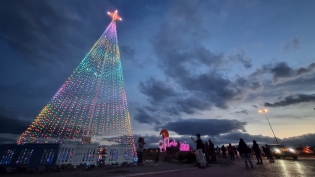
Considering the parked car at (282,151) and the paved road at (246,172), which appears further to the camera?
the parked car at (282,151)

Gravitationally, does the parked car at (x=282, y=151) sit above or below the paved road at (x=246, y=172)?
above

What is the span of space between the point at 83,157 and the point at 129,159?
3385 millimetres

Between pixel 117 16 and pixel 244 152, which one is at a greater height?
pixel 117 16

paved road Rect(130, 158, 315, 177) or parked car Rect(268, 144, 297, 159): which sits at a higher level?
parked car Rect(268, 144, 297, 159)

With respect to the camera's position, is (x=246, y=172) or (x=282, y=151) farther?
(x=282, y=151)

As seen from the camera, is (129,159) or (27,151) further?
(129,159)

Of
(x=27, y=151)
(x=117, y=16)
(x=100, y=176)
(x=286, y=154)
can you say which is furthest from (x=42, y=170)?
(x=286, y=154)

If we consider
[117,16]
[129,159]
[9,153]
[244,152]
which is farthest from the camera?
[117,16]

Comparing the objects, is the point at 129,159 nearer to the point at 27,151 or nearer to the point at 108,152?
the point at 108,152

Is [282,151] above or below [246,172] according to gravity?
above

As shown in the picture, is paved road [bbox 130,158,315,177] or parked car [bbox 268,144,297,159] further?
parked car [bbox 268,144,297,159]

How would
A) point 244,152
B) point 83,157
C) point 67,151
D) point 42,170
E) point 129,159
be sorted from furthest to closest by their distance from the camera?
point 129,159
point 244,152
point 83,157
point 67,151
point 42,170

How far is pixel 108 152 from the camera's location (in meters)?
9.52

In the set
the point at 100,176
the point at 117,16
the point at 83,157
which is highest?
the point at 117,16
